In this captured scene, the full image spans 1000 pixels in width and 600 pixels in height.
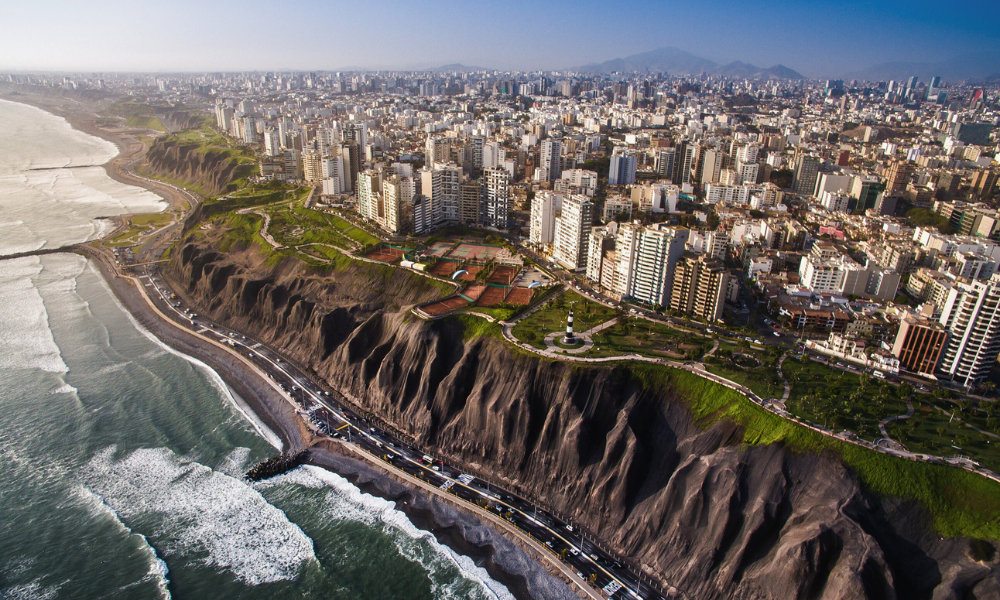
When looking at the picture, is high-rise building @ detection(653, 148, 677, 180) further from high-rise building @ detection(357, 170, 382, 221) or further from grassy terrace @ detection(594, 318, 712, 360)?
grassy terrace @ detection(594, 318, 712, 360)

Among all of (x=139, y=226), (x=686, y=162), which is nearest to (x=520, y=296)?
(x=139, y=226)

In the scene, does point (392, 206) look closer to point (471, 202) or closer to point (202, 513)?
point (471, 202)

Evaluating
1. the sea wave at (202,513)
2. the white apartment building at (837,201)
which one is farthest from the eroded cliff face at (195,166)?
the white apartment building at (837,201)

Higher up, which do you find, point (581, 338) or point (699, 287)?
point (699, 287)

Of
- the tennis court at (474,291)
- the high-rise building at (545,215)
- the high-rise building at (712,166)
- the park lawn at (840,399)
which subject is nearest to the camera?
the park lawn at (840,399)

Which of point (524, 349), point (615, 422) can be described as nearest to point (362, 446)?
point (524, 349)

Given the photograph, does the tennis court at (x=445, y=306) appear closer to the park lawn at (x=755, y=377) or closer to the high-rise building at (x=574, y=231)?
the high-rise building at (x=574, y=231)
